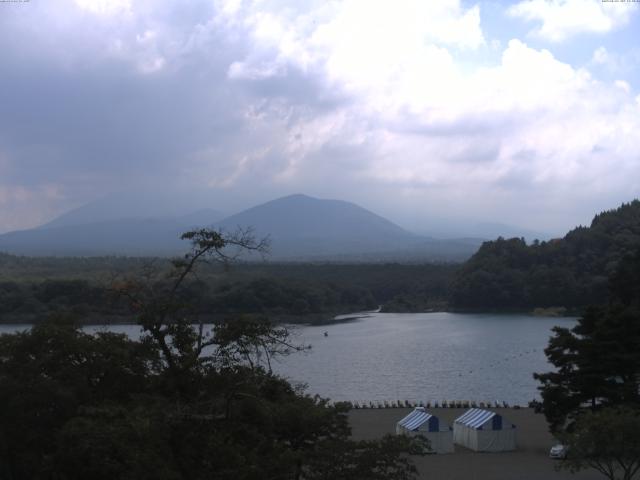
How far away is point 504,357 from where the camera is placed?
25328mm

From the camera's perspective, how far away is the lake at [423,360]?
1920 centimetres

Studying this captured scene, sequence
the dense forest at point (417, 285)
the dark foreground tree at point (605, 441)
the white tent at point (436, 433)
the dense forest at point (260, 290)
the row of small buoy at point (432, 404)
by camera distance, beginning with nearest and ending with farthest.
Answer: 1. the dark foreground tree at point (605, 441)
2. the white tent at point (436, 433)
3. the row of small buoy at point (432, 404)
4. the dense forest at point (260, 290)
5. the dense forest at point (417, 285)

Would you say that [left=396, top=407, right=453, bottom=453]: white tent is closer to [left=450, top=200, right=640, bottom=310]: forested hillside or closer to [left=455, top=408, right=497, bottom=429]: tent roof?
[left=455, top=408, right=497, bottom=429]: tent roof

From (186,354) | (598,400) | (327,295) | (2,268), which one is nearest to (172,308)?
(186,354)

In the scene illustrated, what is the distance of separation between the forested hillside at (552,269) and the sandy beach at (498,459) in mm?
28415

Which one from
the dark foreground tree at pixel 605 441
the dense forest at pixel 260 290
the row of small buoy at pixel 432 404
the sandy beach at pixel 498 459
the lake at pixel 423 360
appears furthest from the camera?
the dense forest at pixel 260 290

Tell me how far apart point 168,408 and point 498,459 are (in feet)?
24.0

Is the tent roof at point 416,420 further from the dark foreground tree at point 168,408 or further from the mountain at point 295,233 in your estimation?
the mountain at point 295,233

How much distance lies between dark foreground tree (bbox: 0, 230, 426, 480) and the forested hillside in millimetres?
36790

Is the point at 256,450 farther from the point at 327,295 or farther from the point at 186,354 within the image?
the point at 327,295

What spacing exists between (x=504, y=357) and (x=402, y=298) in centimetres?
2341

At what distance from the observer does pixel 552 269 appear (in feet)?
142

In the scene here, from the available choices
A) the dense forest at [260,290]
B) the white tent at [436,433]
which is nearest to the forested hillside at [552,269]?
the dense forest at [260,290]

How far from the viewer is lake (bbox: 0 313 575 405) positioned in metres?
19.2
